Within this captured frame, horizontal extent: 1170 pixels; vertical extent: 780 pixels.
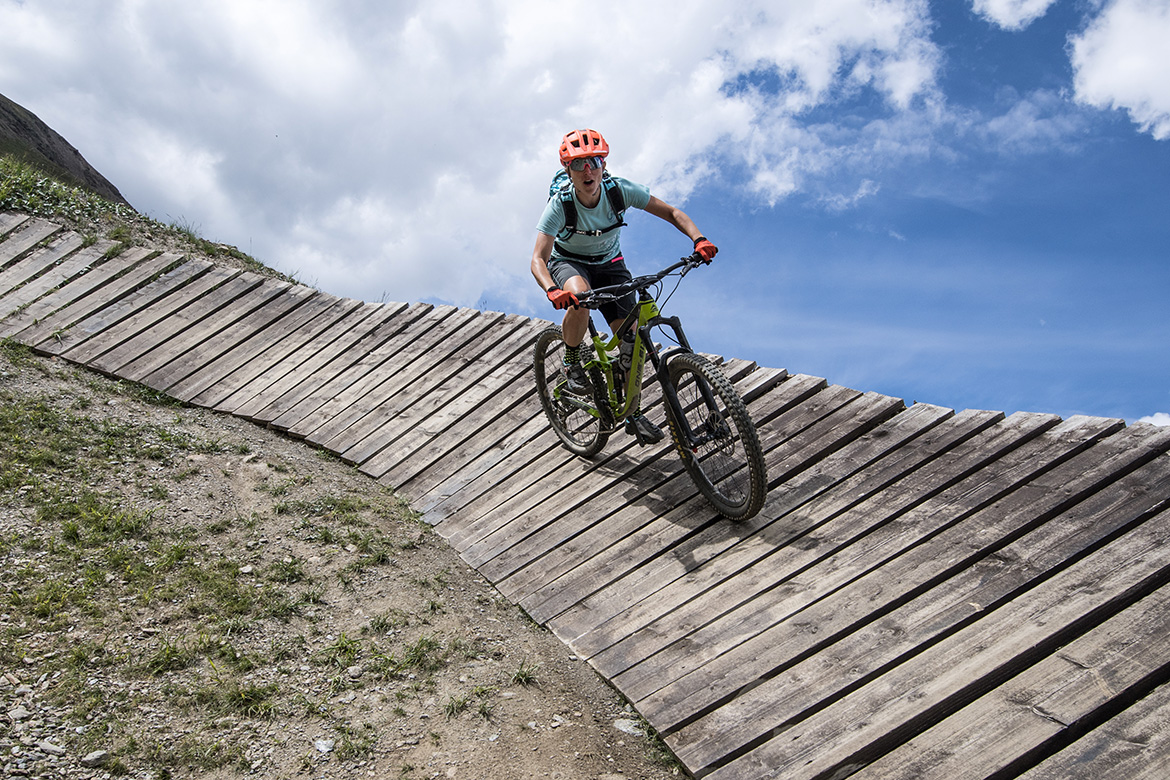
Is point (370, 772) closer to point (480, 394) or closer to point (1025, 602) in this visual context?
point (1025, 602)

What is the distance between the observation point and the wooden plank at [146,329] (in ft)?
27.3

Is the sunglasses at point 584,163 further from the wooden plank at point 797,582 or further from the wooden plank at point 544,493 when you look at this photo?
the wooden plank at point 797,582

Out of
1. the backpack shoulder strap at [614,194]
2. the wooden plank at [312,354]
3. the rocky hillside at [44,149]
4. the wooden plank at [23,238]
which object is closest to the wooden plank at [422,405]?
the wooden plank at [312,354]

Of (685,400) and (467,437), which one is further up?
(467,437)

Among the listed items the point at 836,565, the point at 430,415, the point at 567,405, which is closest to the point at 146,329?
the point at 430,415

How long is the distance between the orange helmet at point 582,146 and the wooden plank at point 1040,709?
353cm

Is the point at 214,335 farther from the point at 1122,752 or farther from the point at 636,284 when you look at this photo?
the point at 1122,752

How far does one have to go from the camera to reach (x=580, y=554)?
502 cm

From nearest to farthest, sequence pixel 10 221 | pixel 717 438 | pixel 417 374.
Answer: pixel 717 438 → pixel 417 374 → pixel 10 221

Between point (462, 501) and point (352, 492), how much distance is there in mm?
887

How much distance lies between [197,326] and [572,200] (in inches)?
220

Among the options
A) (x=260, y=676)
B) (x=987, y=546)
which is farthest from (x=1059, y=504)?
(x=260, y=676)

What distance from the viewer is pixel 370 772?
343 cm

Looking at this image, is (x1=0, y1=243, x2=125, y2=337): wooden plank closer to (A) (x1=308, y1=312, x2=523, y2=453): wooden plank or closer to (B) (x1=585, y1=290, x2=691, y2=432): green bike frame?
(A) (x1=308, y1=312, x2=523, y2=453): wooden plank
